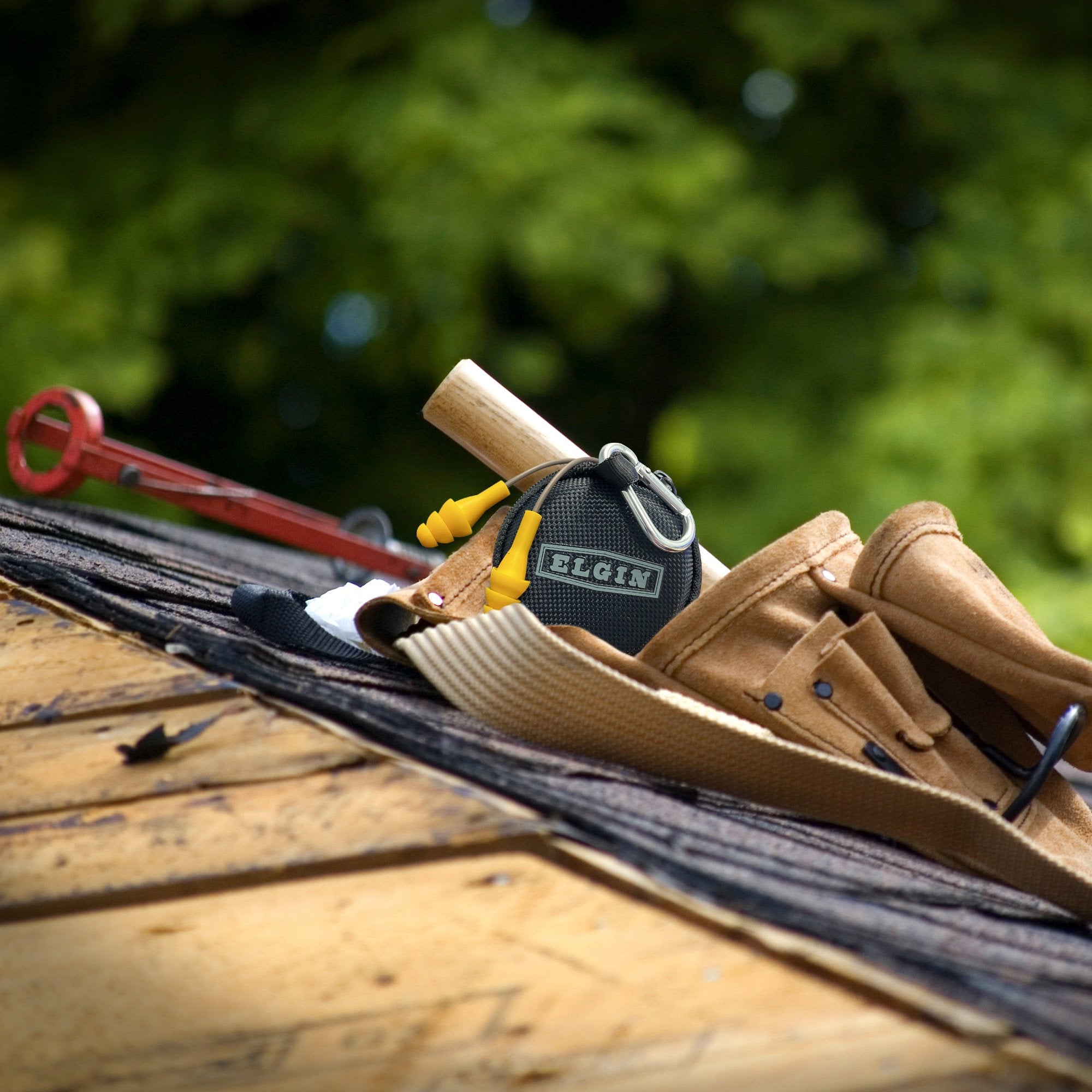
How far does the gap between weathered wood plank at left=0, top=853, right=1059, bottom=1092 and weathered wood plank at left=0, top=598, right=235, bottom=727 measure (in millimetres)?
190

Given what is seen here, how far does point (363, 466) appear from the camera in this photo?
6305 millimetres

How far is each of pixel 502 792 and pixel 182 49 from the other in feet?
18.6

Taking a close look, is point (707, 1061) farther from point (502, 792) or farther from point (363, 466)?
point (363, 466)

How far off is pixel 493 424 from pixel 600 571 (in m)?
0.25

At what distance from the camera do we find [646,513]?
40.6 inches

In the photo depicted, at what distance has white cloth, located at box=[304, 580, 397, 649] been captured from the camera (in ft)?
3.53

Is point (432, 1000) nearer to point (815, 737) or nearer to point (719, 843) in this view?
point (719, 843)

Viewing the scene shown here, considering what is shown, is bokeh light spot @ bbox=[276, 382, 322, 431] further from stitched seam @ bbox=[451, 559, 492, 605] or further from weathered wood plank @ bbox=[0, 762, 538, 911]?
weathered wood plank @ bbox=[0, 762, 538, 911]

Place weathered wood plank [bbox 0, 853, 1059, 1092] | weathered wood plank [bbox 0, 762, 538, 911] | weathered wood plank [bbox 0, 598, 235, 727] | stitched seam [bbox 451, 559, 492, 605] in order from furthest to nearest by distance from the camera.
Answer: stitched seam [bbox 451, 559, 492, 605]
weathered wood plank [bbox 0, 598, 235, 727]
weathered wood plank [bbox 0, 762, 538, 911]
weathered wood plank [bbox 0, 853, 1059, 1092]

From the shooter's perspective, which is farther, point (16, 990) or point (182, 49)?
point (182, 49)

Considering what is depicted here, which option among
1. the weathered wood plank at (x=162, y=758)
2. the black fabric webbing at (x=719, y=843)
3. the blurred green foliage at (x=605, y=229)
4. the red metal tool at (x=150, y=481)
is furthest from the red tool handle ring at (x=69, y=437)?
the blurred green foliage at (x=605, y=229)

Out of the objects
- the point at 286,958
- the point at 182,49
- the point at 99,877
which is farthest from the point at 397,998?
the point at 182,49

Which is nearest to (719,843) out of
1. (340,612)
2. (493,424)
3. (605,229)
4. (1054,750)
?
(1054,750)

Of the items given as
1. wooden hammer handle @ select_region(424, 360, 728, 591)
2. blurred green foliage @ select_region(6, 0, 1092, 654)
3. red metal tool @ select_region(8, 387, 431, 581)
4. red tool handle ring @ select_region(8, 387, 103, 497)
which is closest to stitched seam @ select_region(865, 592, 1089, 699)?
wooden hammer handle @ select_region(424, 360, 728, 591)
